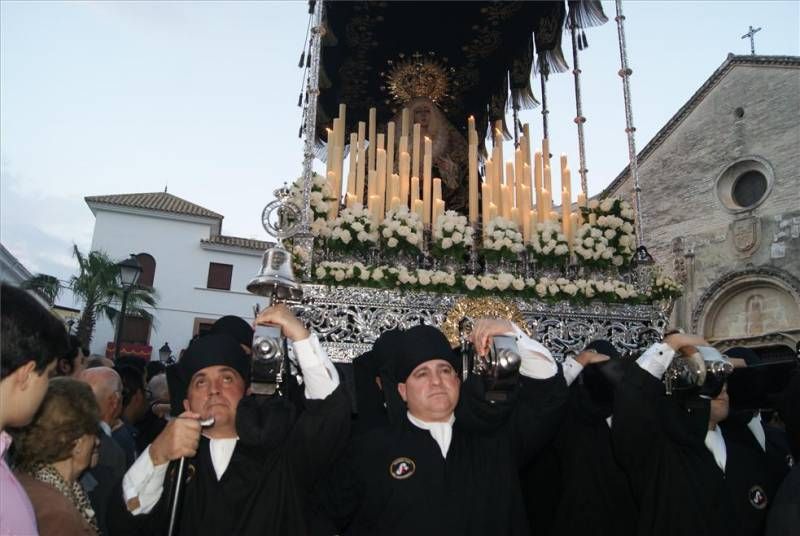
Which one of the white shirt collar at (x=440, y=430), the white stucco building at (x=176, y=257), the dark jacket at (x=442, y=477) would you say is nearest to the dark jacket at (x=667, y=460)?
the dark jacket at (x=442, y=477)

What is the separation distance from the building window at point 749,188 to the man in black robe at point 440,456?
770 inches

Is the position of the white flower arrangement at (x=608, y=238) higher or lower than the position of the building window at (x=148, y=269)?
lower

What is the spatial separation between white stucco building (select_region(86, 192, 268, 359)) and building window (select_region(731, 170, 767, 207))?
71.1 feet

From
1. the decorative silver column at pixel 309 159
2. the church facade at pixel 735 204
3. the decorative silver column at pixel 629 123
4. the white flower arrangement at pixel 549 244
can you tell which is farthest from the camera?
the church facade at pixel 735 204

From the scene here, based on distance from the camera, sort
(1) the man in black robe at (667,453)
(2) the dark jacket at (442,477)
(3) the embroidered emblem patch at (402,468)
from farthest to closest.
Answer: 1. (1) the man in black robe at (667,453)
2. (3) the embroidered emblem patch at (402,468)
3. (2) the dark jacket at (442,477)

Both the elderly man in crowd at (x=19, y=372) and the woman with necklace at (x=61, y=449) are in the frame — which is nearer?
the elderly man in crowd at (x=19, y=372)

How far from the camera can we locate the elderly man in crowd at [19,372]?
1771 millimetres

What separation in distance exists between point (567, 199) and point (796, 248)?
1521cm

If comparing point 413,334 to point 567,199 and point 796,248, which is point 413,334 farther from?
point 796,248

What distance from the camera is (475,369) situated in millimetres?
2830

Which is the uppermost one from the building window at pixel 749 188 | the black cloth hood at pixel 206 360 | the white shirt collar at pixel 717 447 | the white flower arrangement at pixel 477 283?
the building window at pixel 749 188

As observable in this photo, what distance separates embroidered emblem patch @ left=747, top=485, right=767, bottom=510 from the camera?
3.41m

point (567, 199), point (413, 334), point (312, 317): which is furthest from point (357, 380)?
point (567, 199)

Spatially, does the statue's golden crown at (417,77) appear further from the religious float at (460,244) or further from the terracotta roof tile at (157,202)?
the terracotta roof tile at (157,202)
